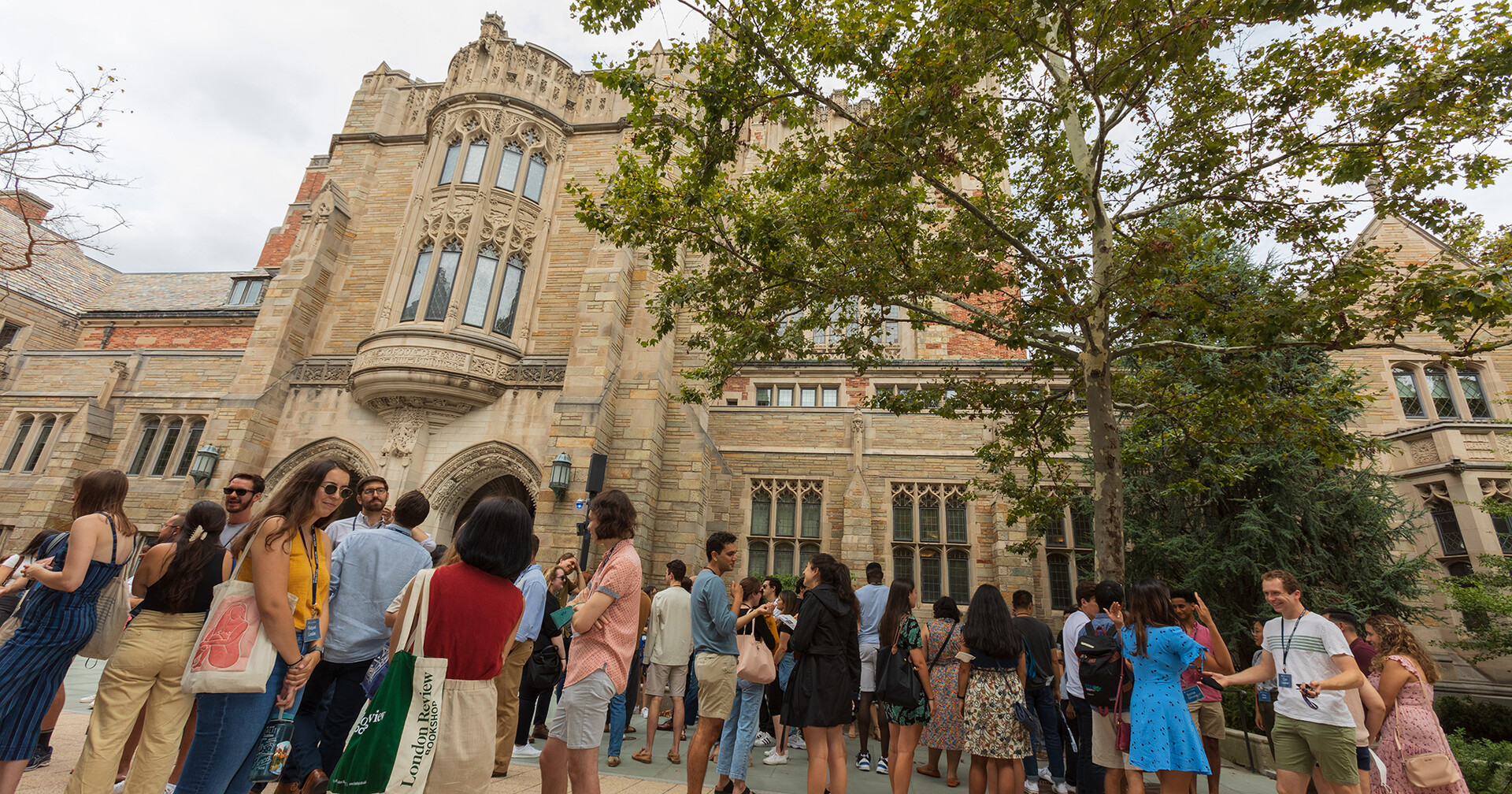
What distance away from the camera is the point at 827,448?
14.0 m

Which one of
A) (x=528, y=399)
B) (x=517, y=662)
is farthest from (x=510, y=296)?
(x=517, y=662)

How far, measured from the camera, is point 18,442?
1598 centimetres

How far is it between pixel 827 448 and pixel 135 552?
11465mm

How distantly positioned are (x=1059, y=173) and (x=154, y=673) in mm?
10138

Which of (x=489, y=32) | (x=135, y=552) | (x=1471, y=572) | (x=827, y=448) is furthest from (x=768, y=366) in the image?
(x=1471, y=572)

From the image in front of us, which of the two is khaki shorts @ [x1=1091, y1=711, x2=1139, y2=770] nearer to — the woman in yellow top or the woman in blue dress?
the woman in blue dress

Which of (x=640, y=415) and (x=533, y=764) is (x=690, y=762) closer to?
(x=533, y=764)

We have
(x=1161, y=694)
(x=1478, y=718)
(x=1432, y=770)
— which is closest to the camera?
(x=1432, y=770)

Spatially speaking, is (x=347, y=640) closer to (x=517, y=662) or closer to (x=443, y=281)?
(x=517, y=662)

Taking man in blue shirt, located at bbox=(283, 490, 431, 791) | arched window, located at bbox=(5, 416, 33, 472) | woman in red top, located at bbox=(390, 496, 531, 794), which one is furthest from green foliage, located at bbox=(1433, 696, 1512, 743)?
arched window, located at bbox=(5, 416, 33, 472)

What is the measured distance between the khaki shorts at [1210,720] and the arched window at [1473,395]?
48.4 feet

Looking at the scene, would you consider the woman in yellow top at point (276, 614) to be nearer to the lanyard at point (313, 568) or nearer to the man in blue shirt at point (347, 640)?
the lanyard at point (313, 568)

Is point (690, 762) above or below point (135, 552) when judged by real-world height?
below

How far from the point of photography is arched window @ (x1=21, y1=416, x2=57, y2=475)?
15633 millimetres
